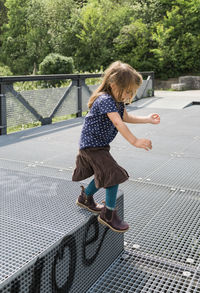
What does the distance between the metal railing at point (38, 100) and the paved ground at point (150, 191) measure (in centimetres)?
37

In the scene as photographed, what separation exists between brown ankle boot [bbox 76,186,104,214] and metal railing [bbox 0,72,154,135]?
4.86 meters

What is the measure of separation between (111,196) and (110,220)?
157 millimetres

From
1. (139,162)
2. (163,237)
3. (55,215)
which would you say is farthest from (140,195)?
(55,215)

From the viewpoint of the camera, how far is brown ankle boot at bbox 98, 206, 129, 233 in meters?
2.37

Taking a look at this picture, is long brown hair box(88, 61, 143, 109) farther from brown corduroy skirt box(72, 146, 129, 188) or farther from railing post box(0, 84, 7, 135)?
railing post box(0, 84, 7, 135)

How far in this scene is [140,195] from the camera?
3.78 m

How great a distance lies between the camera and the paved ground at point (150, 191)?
2414 millimetres

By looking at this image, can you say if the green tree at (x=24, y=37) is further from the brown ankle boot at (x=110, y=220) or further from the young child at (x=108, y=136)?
the brown ankle boot at (x=110, y=220)

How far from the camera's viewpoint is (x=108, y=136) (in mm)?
2463

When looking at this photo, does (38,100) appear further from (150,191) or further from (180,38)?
(180,38)

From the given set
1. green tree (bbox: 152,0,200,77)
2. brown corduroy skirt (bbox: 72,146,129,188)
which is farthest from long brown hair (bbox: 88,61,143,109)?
green tree (bbox: 152,0,200,77)

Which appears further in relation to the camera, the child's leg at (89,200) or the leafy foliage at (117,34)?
the leafy foliage at (117,34)

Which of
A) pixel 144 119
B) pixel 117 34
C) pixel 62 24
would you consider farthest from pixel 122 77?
pixel 62 24

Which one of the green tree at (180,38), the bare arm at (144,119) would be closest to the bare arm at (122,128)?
the bare arm at (144,119)
